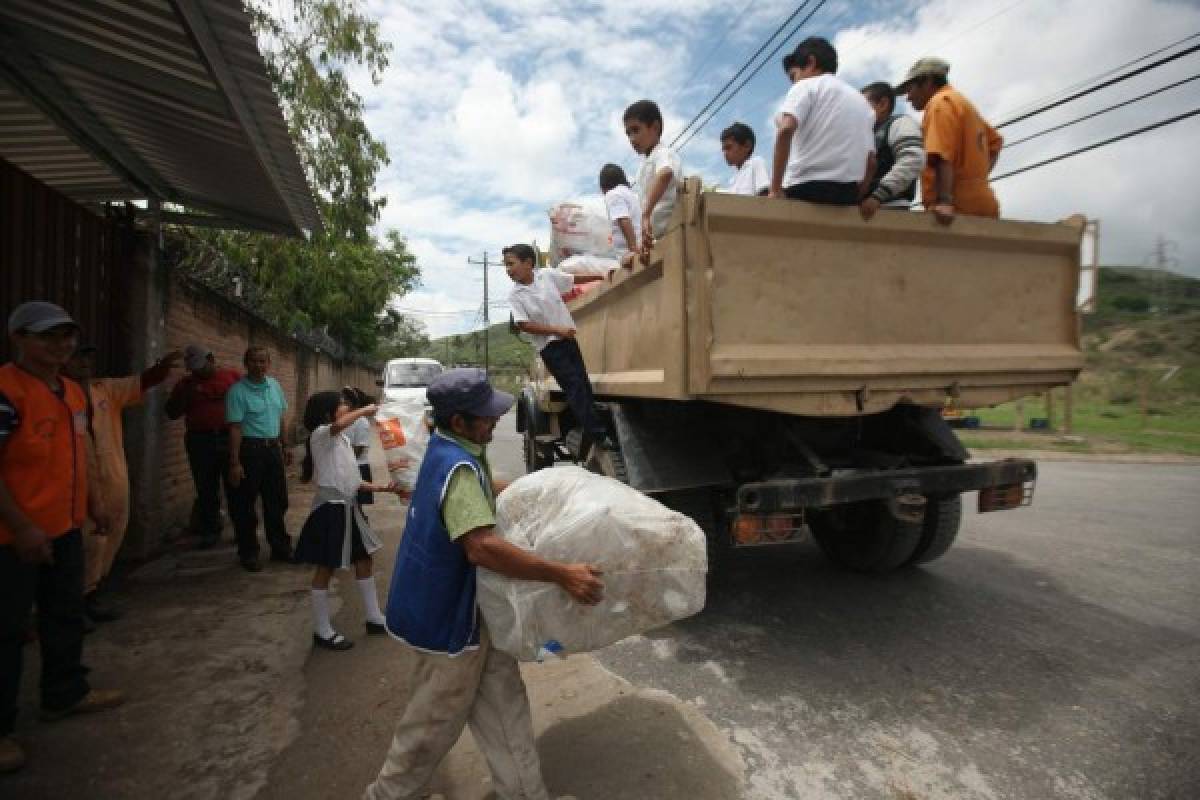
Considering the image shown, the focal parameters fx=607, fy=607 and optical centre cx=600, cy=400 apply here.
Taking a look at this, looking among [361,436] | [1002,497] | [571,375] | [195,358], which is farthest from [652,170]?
[195,358]

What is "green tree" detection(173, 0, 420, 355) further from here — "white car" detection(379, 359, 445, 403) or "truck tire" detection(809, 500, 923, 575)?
"truck tire" detection(809, 500, 923, 575)

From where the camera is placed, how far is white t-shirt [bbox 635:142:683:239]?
3.22 metres

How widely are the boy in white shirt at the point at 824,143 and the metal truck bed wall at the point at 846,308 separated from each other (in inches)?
6.8

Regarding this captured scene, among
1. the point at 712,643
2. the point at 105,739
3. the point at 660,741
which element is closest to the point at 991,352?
the point at 712,643

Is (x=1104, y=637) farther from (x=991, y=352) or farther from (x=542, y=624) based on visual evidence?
(x=542, y=624)

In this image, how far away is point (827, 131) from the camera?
9.47 feet

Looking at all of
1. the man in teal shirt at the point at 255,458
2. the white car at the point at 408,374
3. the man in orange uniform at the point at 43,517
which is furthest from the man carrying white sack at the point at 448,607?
the white car at the point at 408,374

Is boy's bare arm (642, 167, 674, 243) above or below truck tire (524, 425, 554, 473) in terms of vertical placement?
above

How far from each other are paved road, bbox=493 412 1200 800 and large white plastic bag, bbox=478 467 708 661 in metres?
0.79

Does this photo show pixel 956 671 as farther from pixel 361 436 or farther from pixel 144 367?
pixel 144 367

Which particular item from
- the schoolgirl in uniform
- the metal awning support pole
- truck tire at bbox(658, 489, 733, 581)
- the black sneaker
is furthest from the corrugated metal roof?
truck tire at bbox(658, 489, 733, 581)

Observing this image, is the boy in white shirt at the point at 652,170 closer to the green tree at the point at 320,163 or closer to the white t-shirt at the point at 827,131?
the white t-shirt at the point at 827,131

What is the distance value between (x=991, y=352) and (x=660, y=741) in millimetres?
2517

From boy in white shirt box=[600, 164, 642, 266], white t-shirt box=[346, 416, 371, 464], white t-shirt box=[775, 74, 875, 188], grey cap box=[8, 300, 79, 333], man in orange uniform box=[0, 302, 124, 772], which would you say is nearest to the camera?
man in orange uniform box=[0, 302, 124, 772]
